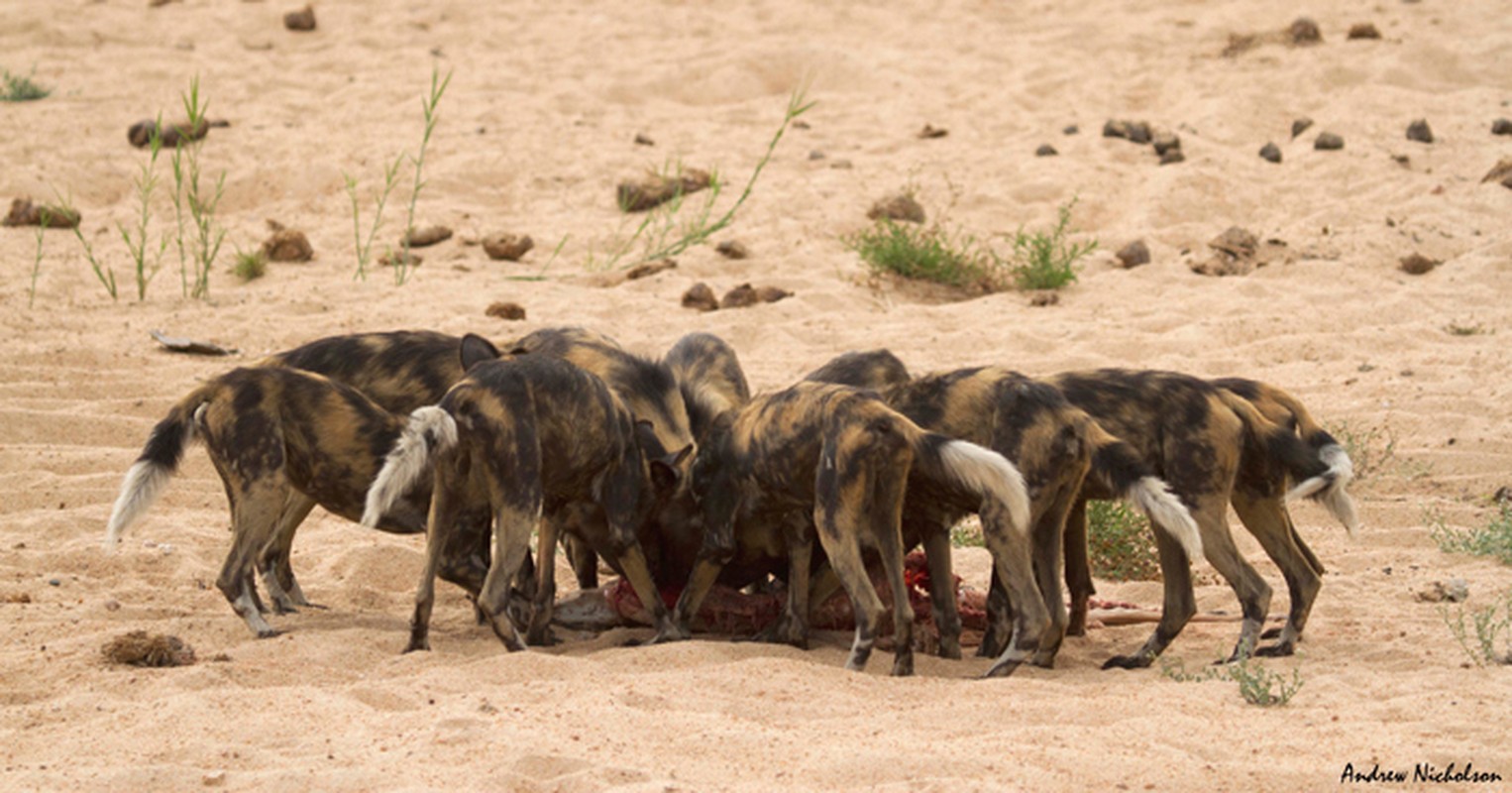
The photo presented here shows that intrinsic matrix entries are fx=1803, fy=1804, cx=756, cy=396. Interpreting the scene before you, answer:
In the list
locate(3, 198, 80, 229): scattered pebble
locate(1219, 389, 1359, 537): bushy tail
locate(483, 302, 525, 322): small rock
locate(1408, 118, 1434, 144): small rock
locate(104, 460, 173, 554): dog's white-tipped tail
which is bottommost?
locate(483, 302, 525, 322): small rock

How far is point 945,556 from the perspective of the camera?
6.63 metres

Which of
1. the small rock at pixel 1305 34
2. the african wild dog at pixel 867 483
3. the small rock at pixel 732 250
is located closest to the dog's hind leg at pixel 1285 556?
the african wild dog at pixel 867 483

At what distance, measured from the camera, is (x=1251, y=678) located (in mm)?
5488

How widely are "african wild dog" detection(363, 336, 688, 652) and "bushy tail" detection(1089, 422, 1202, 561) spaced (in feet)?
5.13

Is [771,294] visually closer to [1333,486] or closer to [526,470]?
[526,470]

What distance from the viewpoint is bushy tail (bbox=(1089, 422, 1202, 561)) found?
5891mm

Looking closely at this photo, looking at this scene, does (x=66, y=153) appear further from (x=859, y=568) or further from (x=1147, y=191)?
(x=859, y=568)

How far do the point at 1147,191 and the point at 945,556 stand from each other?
716cm

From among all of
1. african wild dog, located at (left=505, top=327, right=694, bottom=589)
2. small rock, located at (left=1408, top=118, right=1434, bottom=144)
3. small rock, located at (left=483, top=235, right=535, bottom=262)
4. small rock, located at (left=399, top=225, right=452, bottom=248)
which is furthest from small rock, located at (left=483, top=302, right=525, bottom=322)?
small rock, located at (left=1408, top=118, right=1434, bottom=144)

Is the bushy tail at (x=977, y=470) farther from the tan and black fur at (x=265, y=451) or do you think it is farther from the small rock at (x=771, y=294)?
the small rock at (x=771, y=294)

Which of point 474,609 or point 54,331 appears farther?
point 54,331

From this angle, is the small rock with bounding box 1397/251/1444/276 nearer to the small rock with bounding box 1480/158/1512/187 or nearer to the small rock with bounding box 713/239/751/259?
the small rock with bounding box 1480/158/1512/187

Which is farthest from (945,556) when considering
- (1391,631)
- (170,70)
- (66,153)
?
(170,70)

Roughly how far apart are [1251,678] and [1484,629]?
46.8 inches
